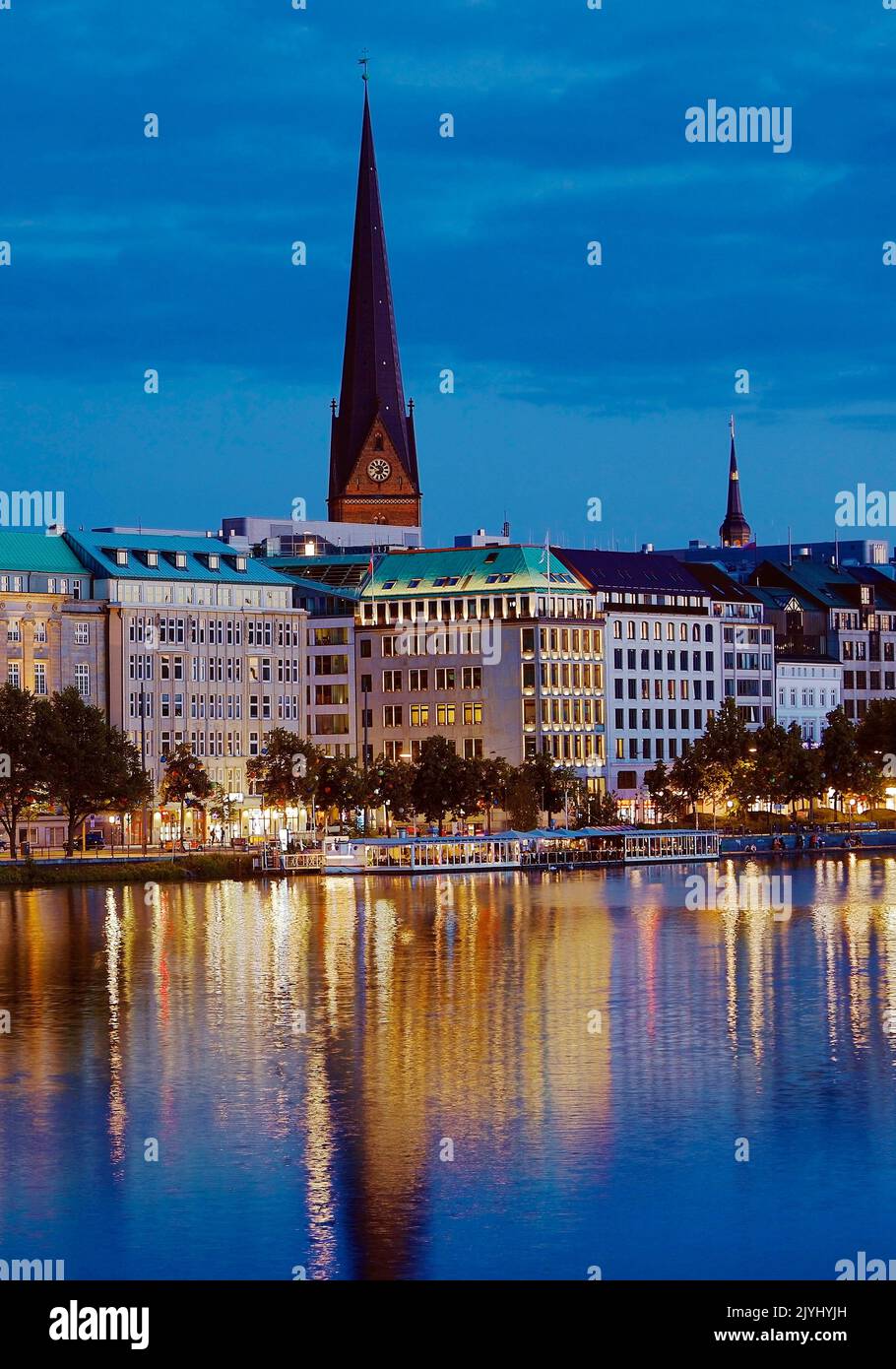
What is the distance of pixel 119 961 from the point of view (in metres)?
84.2

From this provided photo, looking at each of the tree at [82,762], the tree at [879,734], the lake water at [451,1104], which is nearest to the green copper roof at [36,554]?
the tree at [82,762]

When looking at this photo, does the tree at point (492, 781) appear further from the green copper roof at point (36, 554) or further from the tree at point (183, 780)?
the green copper roof at point (36, 554)

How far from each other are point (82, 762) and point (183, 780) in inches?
809

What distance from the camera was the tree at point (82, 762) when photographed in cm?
13688

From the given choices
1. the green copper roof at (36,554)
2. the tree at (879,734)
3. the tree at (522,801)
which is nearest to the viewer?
the tree at (522,801)

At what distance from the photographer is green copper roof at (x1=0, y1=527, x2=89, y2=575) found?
163 metres

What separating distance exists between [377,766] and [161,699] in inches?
684

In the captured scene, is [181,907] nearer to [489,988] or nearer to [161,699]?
[489,988]

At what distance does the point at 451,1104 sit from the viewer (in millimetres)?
51531

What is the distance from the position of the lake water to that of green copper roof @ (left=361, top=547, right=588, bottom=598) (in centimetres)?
8836

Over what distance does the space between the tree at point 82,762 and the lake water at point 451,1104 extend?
44.3 meters

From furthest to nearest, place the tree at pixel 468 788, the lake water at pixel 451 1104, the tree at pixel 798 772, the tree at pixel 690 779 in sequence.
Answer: the tree at pixel 798 772, the tree at pixel 690 779, the tree at pixel 468 788, the lake water at pixel 451 1104

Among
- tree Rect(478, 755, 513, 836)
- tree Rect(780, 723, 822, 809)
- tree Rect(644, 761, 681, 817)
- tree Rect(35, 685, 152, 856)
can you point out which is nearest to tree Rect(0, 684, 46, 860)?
tree Rect(35, 685, 152, 856)
